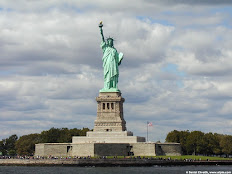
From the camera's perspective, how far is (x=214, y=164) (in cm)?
8338

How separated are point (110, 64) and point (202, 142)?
2499 cm

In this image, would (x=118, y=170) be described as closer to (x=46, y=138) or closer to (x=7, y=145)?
(x=46, y=138)

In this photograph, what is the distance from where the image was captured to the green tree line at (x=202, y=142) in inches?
4131

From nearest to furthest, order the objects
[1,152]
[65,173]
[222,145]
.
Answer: [65,173] < [222,145] < [1,152]

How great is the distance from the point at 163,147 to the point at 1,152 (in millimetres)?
45484

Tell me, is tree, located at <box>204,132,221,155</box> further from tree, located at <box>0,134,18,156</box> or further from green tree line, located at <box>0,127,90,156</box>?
tree, located at <box>0,134,18,156</box>

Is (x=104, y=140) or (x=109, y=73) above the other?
(x=109, y=73)

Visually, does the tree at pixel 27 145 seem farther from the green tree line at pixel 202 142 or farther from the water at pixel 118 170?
the water at pixel 118 170

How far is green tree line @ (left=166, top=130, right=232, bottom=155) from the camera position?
10494 cm

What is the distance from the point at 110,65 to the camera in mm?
92562

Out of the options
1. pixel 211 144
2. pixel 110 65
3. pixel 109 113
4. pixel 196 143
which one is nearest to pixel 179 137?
pixel 196 143

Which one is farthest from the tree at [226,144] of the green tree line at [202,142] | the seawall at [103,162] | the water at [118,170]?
the water at [118,170]

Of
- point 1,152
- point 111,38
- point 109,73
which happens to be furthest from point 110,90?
point 1,152

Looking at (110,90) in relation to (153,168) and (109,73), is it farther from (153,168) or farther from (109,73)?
(153,168)
